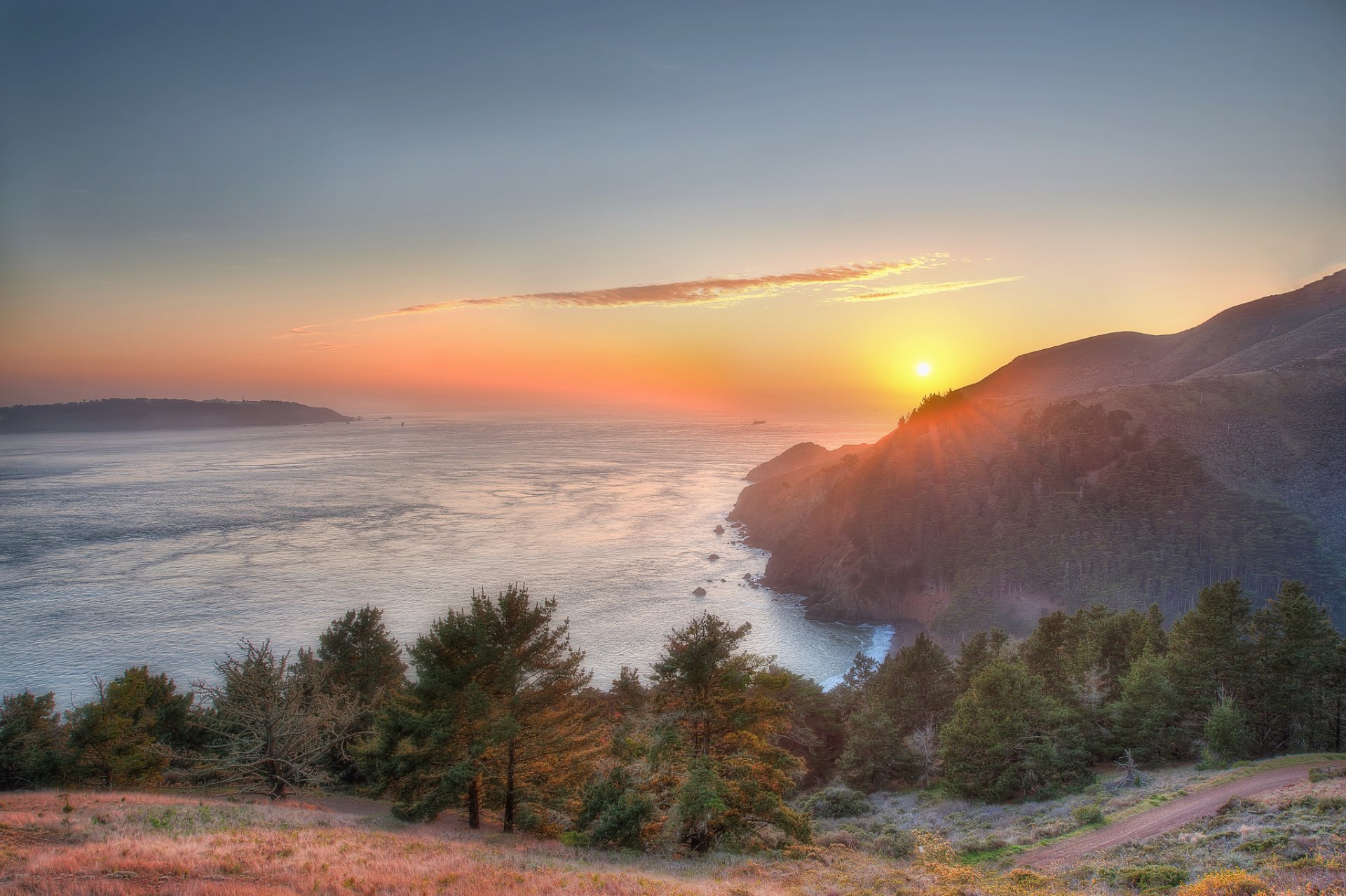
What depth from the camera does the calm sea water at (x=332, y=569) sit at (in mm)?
58906

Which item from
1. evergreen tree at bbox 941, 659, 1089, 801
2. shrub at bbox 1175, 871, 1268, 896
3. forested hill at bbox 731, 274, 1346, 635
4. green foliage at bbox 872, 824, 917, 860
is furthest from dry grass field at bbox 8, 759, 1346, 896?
forested hill at bbox 731, 274, 1346, 635

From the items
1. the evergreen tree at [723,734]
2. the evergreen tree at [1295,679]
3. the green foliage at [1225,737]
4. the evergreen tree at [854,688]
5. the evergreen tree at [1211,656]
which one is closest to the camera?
the evergreen tree at [723,734]

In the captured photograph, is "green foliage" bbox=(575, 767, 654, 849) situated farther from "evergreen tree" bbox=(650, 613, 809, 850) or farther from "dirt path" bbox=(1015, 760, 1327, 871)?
"dirt path" bbox=(1015, 760, 1327, 871)

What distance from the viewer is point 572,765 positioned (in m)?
22.6

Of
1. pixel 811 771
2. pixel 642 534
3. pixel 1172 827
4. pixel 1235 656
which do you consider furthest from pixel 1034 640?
pixel 642 534

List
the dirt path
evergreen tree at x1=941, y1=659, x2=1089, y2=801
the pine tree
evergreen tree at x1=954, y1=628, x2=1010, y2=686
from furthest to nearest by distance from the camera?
evergreen tree at x1=954, y1=628, x2=1010, y2=686 < evergreen tree at x1=941, y1=659, x2=1089, y2=801 < the pine tree < the dirt path

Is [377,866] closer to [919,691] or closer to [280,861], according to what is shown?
[280,861]

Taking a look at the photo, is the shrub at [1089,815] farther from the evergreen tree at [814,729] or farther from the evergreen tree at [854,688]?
the evergreen tree at [854,688]

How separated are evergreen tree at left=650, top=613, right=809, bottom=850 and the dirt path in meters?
7.63

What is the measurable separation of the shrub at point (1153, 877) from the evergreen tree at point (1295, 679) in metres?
24.4

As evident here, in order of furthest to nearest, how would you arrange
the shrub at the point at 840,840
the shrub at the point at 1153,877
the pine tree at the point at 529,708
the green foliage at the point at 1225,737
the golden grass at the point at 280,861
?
the green foliage at the point at 1225,737 < the shrub at the point at 840,840 < the pine tree at the point at 529,708 < the shrub at the point at 1153,877 < the golden grass at the point at 280,861

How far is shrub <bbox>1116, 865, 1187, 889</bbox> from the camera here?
1372cm

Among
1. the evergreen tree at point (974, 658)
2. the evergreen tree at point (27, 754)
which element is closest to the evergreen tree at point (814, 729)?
the evergreen tree at point (974, 658)

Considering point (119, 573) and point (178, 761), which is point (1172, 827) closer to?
point (178, 761)
